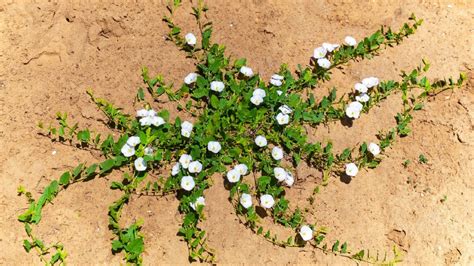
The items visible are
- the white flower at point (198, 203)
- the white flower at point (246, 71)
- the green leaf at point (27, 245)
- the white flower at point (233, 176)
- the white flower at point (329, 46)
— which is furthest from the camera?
the white flower at point (329, 46)

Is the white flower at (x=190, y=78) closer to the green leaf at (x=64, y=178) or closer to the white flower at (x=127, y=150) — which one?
the white flower at (x=127, y=150)

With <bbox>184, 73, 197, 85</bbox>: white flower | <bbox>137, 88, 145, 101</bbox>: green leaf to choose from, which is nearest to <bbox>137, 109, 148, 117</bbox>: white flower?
<bbox>137, 88, 145, 101</bbox>: green leaf

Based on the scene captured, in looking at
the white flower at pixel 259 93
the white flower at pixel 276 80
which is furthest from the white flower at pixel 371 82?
the white flower at pixel 259 93

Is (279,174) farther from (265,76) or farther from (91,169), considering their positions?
(91,169)

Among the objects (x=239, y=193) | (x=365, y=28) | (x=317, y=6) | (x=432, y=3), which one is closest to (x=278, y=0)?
(x=317, y=6)

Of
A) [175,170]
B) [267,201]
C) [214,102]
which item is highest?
[214,102]

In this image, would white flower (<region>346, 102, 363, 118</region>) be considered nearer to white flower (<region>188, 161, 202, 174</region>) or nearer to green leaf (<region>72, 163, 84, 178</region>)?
white flower (<region>188, 161, 202, 174</region>)

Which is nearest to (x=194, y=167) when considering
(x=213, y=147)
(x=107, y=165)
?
(x=213, y=147)
